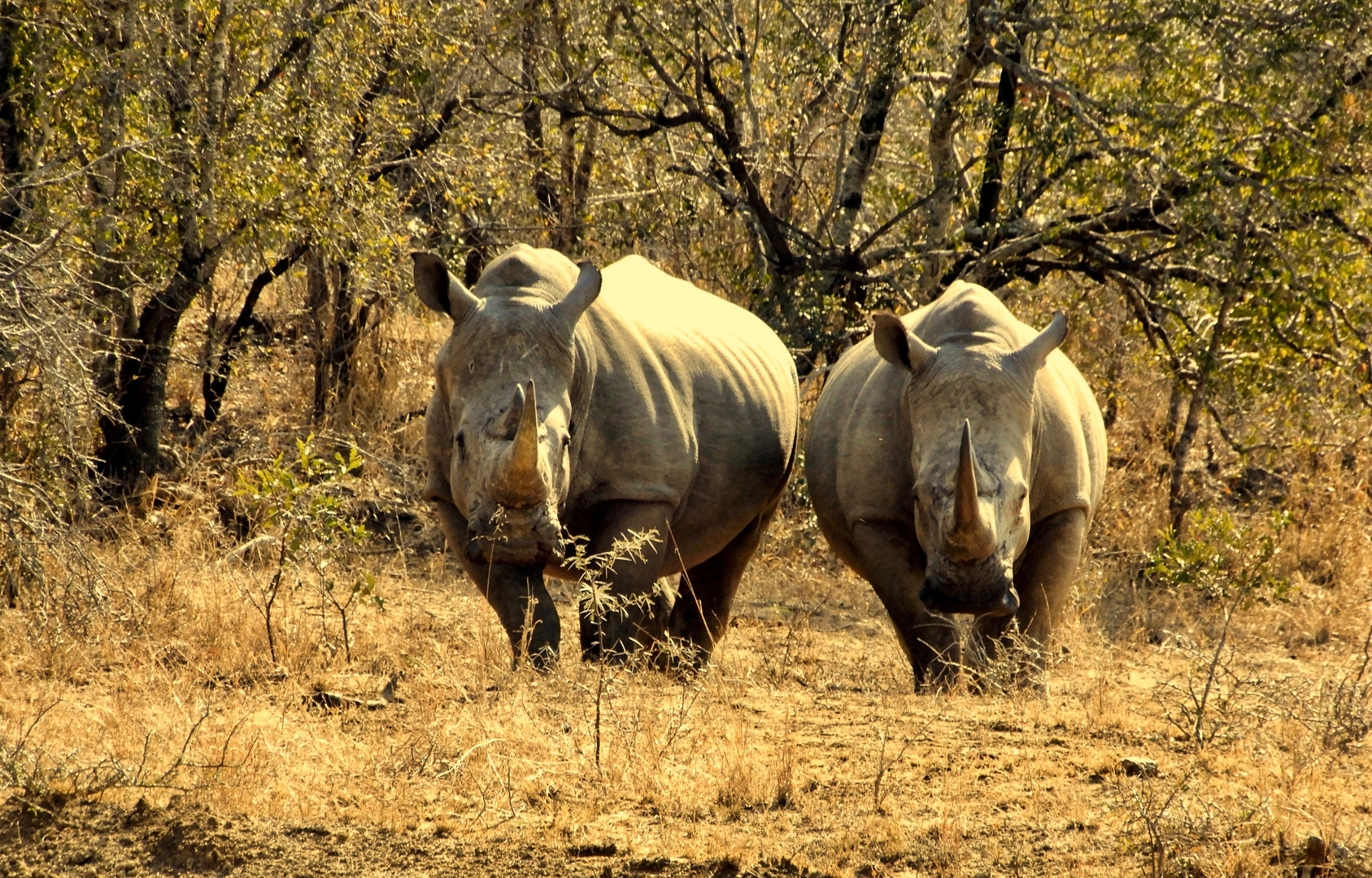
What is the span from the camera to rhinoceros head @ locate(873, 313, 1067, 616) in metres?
6.02

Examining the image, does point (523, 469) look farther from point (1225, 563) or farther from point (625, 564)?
point (1225, 563)

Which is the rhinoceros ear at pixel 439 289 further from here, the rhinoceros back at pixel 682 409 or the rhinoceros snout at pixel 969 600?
the rhinoceros snout at pixel 969 600

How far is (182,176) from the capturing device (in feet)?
27.4

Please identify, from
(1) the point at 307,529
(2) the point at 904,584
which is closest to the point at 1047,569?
(2) the point at 904,584

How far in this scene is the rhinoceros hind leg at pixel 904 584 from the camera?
6.57m

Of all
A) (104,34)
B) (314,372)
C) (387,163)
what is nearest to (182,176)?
(104,34)

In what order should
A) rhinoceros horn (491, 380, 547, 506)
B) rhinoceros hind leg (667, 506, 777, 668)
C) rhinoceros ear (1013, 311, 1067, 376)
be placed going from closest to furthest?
rhinoceros horn (491, 380, 547, 506) → rhinoceros ear (1013, 311, 1067, 376) → rhinoceros hind leg (667, 506, 777, 668)

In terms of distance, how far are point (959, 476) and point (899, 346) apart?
982mm

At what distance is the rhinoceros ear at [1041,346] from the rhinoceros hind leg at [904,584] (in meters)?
0.86

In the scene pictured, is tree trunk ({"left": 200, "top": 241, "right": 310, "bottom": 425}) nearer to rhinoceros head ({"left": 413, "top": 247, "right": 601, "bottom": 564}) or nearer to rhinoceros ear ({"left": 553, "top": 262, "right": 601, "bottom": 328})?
rhinoceros head ({"left": 413, "top": 247, "right": 601, "bottom": 564})

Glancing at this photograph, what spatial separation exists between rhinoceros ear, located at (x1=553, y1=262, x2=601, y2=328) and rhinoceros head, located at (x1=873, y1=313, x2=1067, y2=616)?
3.90ft

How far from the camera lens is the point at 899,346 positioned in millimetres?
6672

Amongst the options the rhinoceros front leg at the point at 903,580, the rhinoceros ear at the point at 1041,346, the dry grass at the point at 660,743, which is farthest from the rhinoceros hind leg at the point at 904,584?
the rhinoceros ear at the point at 1041,346

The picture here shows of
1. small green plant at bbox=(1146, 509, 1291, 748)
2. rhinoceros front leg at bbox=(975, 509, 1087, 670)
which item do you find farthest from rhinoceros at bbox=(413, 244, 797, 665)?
small green plant at bbox=(1146, 509, 1291, 748)
